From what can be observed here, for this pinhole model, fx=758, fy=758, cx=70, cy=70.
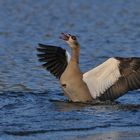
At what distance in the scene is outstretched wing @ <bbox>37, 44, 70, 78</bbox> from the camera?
14.4 meters

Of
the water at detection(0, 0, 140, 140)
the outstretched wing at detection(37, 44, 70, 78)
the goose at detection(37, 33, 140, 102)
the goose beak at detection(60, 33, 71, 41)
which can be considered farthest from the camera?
the outstretched wing at detection(37, 44, 70, 78)

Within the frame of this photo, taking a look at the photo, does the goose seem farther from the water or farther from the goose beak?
the water

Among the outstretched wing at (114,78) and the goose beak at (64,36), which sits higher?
the goose beak at (64,36)

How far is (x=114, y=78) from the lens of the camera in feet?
45.2

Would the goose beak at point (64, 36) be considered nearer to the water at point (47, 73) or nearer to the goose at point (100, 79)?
the goose at point (100, 79)

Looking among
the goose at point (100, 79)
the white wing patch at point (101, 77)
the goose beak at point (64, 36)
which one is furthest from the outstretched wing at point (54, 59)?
the white wing patch at point (101, 77)

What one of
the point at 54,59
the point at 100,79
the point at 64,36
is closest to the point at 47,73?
the point at 54,59

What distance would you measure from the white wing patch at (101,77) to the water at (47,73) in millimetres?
420

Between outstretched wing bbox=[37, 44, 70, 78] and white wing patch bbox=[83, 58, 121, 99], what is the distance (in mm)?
744

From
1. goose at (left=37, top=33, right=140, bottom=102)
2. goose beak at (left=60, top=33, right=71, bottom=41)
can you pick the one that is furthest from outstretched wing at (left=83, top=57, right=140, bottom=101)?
goose beak at (left=60, top=33, right=71, bottom=41)

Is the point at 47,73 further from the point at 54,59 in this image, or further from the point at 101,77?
the point at 101,77

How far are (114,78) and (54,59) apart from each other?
1358mm

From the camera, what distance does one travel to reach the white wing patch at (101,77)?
1350 centimetres

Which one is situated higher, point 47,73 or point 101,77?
point 101,77
